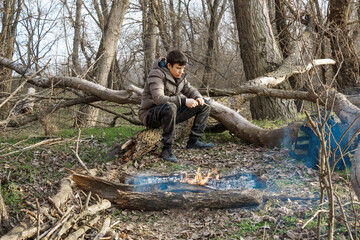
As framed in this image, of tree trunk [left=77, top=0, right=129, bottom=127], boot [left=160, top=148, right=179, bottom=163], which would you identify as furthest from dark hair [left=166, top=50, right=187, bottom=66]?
tree trunk [left=77, top=0, right=129, bottom=127]

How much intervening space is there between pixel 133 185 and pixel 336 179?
2.73m

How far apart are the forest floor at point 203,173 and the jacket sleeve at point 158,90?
1.04 meters

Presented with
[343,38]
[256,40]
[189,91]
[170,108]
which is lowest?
[170,108]

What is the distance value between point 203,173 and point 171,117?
1.04 m

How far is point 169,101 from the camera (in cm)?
580

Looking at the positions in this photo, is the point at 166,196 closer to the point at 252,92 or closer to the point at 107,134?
the point at 107,134

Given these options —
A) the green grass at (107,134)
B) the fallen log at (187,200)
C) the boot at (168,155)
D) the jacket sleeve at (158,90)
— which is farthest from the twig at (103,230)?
the green grass at (107,134)

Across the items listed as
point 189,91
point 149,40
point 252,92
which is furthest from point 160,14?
point 189,91

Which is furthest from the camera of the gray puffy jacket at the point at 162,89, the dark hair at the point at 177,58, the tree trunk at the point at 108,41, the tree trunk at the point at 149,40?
the tree trunk at the point at 149,40

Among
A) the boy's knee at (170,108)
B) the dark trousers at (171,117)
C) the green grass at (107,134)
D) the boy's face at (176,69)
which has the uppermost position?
the boy's face at (176,69)

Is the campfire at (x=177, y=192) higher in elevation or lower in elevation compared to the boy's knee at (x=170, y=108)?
lower

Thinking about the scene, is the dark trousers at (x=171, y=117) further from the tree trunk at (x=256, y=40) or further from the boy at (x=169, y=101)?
the tree trunk at (x=256, y=40)

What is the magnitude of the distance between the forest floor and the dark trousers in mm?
411

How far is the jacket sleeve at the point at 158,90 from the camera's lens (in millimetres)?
5777
